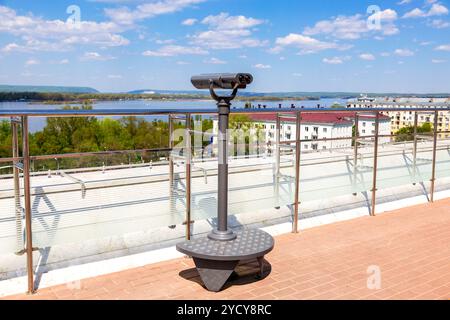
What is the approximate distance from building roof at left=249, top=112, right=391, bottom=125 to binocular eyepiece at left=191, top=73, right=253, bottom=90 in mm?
946

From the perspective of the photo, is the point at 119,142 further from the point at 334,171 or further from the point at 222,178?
the point at 334,171

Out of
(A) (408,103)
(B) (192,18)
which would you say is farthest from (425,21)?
(A) (408,103)

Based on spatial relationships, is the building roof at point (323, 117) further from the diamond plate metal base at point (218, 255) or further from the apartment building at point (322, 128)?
the diamond plate metal base at point (218, 255)

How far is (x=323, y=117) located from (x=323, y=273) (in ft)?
5.45

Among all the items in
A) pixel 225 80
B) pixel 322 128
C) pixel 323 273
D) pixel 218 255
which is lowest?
pixel 323 273

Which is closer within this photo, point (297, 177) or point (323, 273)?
point (323, 273)

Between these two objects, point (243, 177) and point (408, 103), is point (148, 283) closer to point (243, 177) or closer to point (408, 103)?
point (243, 177)

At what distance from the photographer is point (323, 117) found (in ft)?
14.2

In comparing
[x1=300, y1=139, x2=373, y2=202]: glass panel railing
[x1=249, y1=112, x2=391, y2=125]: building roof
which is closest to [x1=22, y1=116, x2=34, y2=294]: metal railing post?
[x1=249, y1=112, x2=391, y2=125]: building roof

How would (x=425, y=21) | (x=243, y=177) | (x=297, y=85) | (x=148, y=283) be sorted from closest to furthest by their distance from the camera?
(x=148, y=283) → (x=243, y=177) → (x=297, y=85) → (x=425, y=21)

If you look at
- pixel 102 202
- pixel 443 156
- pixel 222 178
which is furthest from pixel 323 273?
pixel 443 156

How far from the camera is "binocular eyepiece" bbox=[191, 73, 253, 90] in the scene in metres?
2.88

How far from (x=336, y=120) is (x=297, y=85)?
49680 mm

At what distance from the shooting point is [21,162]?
290cm
